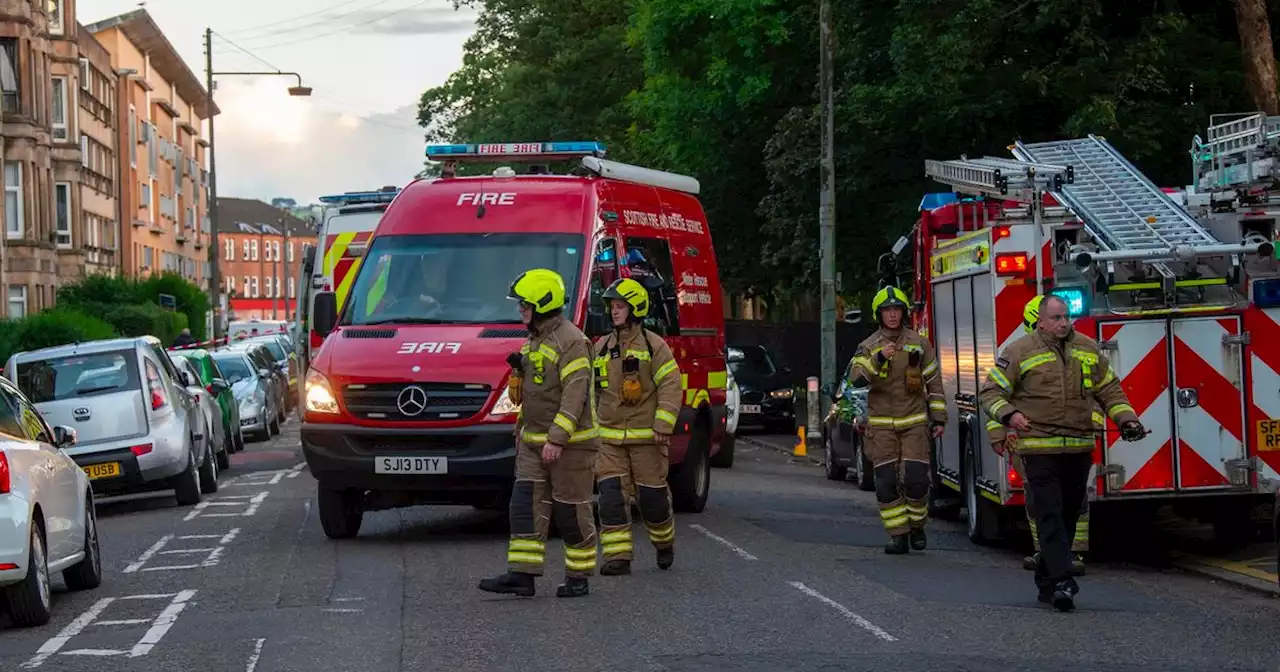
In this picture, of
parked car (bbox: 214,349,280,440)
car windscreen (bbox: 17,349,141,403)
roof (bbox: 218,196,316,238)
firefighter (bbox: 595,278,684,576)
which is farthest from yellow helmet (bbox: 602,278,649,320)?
roof (bbox: 218,196,316,238)

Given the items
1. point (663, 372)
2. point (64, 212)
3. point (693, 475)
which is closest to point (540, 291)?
point (663, 372)

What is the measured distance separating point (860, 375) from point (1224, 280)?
2.56m

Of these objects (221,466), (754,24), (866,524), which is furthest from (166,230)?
(866,524)

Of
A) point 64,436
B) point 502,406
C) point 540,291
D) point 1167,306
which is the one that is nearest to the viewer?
point 540,291

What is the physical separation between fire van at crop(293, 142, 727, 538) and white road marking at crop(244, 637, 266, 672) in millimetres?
4413

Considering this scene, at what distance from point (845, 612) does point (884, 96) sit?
1918cm

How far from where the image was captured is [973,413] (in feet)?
51.9

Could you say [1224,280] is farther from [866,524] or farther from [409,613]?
[409,613]

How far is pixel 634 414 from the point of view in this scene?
Result: 44.7 ft

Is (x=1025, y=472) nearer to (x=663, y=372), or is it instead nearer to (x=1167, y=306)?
(x=663, y=372)

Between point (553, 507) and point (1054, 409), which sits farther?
point (553, 507)

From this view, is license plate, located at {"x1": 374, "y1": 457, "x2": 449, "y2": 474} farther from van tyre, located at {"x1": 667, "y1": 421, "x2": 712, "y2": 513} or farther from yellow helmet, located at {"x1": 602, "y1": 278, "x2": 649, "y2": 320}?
van tyre, located at {"x1": 667, "y1": 421, "x2": 712, "y2": 513}

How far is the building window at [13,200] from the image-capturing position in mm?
52000

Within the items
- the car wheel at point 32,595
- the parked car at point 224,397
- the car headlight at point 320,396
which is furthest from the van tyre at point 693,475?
the parked car at point 224,397
